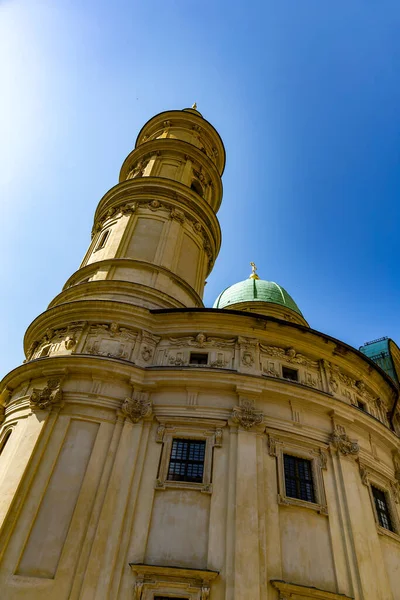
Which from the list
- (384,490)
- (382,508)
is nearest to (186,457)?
(382,508)

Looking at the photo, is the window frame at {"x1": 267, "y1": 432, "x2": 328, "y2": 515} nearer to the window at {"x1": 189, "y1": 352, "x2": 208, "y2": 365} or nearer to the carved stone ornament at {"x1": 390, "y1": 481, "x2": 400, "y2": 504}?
the window at {"x1": 189, "y1": 352, "x2": 208, "y2": 365}

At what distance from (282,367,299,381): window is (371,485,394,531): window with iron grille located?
15.8 ft

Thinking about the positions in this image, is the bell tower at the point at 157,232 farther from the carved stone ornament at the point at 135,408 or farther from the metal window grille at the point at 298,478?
the metal window grille at the point at 298,478

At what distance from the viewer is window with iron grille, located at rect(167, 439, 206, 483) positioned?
1373 cm

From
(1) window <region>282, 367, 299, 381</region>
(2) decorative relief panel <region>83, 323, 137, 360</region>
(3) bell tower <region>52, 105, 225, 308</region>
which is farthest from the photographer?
(3) bell tower <region>52, 105, 225, 308</region>

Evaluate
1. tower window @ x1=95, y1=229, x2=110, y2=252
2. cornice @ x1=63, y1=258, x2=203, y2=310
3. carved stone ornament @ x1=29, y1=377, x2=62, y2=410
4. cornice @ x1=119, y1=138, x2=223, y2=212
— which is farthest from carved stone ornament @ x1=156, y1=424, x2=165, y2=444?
cornice @ x1=119, y1=138, x2=223, y2=212

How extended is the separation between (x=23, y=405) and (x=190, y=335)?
680 centimetres

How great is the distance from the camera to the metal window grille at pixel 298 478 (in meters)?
13.9

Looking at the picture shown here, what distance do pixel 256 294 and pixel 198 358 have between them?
66.6ft

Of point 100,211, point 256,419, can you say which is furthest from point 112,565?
point 100,211

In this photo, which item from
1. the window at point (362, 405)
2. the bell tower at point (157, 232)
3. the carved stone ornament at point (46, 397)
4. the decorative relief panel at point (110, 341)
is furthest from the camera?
the bell tower at point (157, 232)

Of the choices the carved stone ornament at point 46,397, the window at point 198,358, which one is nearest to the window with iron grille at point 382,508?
the window at point 198,358

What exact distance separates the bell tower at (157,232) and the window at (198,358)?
3481 millimetres

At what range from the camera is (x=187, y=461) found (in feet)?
46.1
